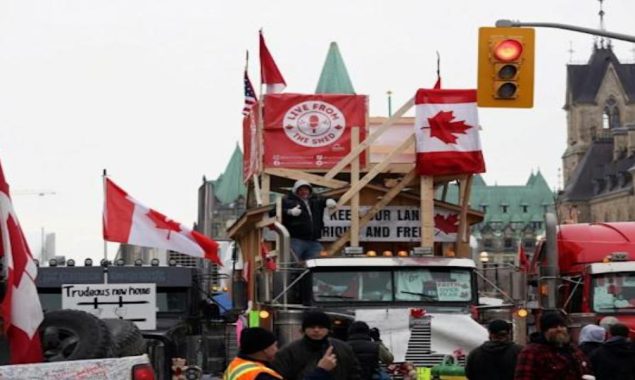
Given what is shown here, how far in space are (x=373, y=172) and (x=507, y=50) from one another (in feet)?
9.97

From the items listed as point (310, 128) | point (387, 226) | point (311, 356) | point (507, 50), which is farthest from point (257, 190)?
point (311, 356)

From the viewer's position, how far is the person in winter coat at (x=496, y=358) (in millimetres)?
13266

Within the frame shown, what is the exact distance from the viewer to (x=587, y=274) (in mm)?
21000

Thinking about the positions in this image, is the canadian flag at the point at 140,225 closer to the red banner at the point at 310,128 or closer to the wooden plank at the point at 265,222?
the wooden plank at the point at 265,222

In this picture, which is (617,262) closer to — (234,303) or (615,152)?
(234,303)

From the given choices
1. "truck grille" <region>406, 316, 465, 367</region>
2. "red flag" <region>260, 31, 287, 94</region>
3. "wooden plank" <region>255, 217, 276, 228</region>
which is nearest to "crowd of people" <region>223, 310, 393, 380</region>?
"truck grille" <region>406, 316, 465, 367</region>

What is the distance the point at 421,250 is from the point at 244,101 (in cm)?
918

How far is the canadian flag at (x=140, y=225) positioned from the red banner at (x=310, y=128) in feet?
8.40

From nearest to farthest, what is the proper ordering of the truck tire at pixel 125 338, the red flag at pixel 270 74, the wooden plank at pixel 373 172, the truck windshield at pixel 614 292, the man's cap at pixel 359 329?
1. the truck tire at pixel 125 338
2. the man's cap at pixel 359 329
3. the truck windshield at pixel 614 292
4. the wooden plank at pixel 373 172
5. the red flag at pixel 270 74

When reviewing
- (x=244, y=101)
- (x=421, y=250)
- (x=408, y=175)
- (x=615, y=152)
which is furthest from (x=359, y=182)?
(x=615, y=152)

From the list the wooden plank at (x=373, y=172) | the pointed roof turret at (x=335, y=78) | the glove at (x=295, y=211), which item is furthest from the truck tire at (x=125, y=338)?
the pointed roof turret at (x=335, y=78)

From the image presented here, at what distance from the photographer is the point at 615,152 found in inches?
7480

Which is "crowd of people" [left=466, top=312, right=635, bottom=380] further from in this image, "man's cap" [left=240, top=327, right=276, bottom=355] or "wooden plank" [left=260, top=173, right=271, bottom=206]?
"wooden plank" [left=260, top=173, right=271, bottom=206]

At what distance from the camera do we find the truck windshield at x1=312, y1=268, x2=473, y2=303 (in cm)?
1839
